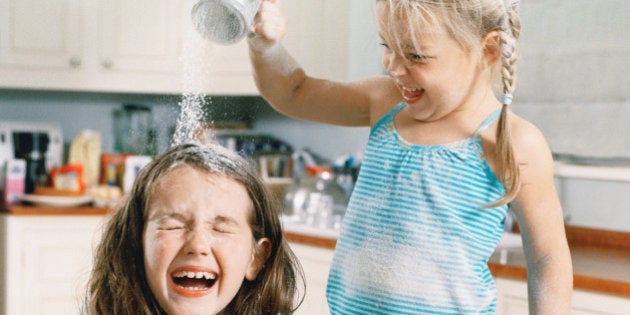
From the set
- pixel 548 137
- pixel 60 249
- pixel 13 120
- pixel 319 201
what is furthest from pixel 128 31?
pixel 548 137

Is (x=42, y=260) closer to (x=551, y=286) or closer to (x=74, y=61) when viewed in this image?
(x=74, y=61)

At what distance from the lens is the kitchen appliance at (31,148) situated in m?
2.16

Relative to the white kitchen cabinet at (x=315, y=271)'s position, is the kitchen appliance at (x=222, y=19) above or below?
above

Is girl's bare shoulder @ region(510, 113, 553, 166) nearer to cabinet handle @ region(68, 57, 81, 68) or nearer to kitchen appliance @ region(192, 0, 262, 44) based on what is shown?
kitchen appliance @ region(192, 0, 262, 44)

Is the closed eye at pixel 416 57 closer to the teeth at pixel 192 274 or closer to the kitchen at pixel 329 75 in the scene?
the teeth at pixel 192 274

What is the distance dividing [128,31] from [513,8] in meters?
1.72

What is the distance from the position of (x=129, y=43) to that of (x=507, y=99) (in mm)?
1728

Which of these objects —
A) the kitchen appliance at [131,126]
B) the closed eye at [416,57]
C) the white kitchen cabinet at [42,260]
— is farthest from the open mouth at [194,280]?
the kitchen appliance at [131,126]

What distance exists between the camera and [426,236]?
0.62 metres

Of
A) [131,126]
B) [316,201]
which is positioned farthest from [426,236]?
[131,126]

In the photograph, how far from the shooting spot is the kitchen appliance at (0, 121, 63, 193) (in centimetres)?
216

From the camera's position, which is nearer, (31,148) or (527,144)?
(527,144)

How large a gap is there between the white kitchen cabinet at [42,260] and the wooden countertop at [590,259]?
24.8 inches

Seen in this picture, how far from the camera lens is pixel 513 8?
61 centimetres
